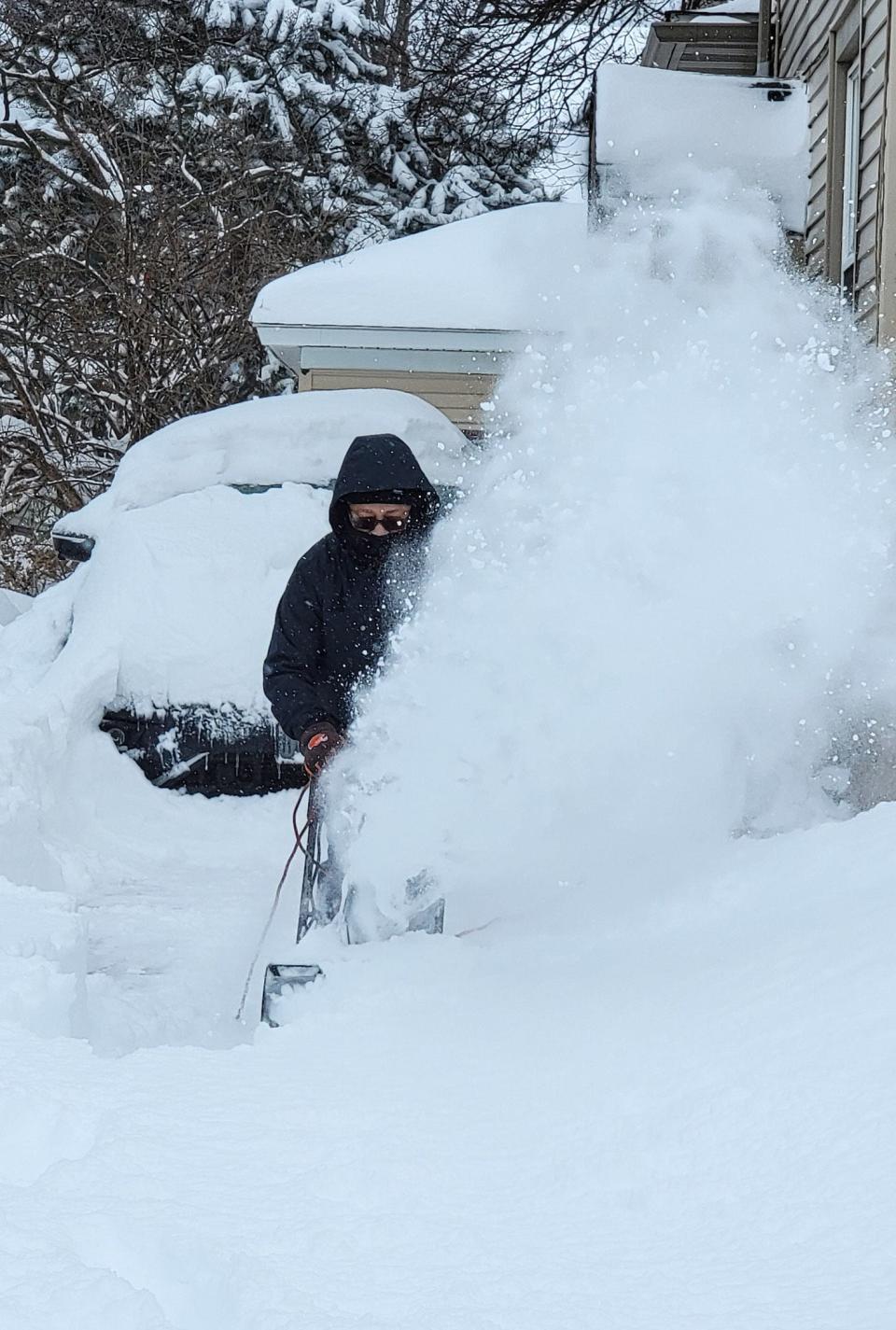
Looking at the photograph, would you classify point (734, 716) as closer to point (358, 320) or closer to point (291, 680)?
point (291, 680)

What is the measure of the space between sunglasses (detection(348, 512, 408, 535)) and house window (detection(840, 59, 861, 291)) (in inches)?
145

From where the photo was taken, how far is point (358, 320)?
9.44 meters

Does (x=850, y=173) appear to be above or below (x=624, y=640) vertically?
above

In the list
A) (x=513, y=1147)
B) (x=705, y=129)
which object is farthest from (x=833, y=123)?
(x=513, y=1147)

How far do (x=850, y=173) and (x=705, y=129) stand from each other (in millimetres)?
1040

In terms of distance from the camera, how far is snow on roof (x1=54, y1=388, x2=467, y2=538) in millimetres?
6148

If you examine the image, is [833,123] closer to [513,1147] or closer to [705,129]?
[705,129]

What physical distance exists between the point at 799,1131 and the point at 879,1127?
0.12 metres

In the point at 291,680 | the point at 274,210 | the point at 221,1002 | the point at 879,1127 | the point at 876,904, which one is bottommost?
the point at 274,210

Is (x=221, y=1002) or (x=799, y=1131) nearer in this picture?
(x=799, y=1131)

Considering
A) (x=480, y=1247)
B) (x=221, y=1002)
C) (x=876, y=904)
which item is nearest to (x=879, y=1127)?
(x=480, y=1247)

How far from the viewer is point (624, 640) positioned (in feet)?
13.2

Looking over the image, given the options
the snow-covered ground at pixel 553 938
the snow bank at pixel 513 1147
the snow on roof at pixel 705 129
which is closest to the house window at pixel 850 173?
the snow-covered ground at pixel 553 938

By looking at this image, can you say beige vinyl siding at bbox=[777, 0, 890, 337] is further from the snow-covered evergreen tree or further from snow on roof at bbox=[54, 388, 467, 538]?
the snow-covered evergreen tree
